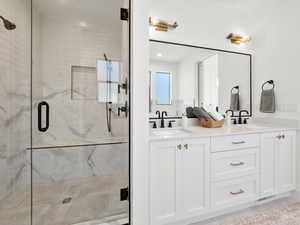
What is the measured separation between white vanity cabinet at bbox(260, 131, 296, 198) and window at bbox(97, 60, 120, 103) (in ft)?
5.62

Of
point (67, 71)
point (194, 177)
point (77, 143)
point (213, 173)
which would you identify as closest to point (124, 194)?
point (194, 177)

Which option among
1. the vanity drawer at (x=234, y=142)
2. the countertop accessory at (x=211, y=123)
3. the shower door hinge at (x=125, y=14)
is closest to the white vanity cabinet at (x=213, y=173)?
the vanity drawer at (x=234, y=142)

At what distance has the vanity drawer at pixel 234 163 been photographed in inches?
62.6

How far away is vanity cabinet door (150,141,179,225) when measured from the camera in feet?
4.54

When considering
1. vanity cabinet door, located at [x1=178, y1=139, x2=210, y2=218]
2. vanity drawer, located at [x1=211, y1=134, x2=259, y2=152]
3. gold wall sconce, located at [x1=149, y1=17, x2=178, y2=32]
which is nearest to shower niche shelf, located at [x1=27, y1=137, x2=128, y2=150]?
vanity cabinet door, located at [x1=178, y1=139, x2=210, y2=218]

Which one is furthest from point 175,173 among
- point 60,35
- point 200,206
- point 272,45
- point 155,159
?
point 272,45

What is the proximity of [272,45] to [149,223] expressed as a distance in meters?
2.61

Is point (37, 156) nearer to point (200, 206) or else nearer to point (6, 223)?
point (6, 223)

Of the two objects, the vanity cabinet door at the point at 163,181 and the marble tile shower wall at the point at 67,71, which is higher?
the marble tile shower wall at the point at 67,71

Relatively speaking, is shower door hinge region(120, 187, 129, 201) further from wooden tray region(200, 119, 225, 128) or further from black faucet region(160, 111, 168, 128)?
wooden tray region(200, 119, 225, 128)

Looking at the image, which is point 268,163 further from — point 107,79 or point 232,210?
point 107,79

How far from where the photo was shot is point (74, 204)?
1.69 meters

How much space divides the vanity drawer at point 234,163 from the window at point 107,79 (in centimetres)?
123

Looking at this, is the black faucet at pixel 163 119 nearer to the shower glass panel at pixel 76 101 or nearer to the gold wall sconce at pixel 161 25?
the shower glass panel at pixel 76 101
